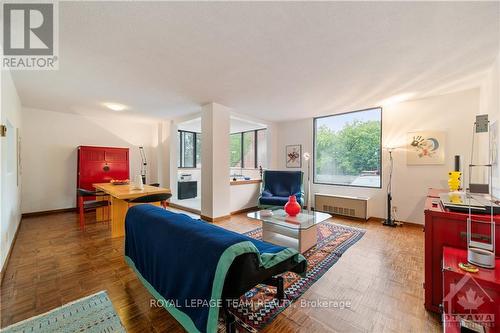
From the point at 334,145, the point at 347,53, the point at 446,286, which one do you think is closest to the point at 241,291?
the point at 446,286

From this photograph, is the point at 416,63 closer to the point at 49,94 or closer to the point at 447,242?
the point at 447,242

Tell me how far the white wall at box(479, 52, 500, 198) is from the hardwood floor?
1226mm

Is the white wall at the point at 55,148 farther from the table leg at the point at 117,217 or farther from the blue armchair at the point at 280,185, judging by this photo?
the blue armchair at the point at 280,185

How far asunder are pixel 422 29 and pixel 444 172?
2.97m

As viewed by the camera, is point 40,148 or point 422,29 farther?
point 40,148

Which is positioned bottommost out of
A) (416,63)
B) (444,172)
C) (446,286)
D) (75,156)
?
(446,286)

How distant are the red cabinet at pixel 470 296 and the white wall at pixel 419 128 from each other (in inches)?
113

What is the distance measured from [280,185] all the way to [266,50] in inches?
126

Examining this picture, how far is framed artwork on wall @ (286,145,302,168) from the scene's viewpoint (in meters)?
5.57

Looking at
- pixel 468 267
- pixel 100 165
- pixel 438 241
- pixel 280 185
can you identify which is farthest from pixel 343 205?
pixel 100 165

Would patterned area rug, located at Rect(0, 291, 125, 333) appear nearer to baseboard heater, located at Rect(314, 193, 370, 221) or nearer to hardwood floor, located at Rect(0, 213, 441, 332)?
hardwood floor, located at Rect(0, 213, 441, 332)

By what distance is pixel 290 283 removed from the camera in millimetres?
2006

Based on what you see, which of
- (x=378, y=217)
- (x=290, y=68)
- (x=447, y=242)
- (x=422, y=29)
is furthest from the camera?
(x=378, y=217)

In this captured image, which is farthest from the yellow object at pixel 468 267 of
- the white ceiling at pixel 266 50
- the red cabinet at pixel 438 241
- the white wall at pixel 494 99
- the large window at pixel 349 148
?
the large window at pixel 349 148
